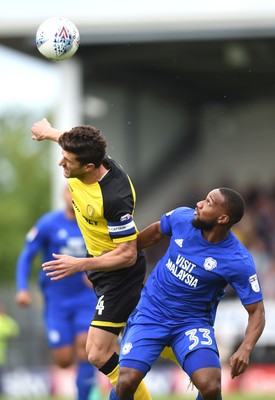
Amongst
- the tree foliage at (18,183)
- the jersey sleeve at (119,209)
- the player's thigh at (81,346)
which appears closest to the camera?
the jersey sleeve at (119,209)

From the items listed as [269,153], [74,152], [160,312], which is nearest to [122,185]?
[74,152]

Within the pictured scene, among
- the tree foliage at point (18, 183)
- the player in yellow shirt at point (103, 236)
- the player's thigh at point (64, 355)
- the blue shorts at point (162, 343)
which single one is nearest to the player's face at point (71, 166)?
the player in yellow shirt at point (103, 236)

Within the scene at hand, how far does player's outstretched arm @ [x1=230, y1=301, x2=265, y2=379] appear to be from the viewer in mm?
7812

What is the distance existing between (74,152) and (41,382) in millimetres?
9435

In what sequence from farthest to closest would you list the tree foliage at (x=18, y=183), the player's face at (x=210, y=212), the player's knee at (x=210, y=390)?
the tree foliage at (x=18, y=183) < the player's face at (x=210, y=212) < the player's knee at (x=210, y=390)

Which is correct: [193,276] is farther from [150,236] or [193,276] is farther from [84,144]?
[84,144]

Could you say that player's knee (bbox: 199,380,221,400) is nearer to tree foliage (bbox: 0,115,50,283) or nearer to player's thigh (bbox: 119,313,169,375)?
player's thigh (bbox: 119,313,169,375)

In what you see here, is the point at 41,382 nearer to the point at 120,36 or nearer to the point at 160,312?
the point at 120,36

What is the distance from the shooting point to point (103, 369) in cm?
855

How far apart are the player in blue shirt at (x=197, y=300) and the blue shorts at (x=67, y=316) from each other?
11.3ft

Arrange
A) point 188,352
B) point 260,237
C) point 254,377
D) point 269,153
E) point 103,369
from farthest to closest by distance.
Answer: point 269,153 < point 260,237 < point 254,377 < point 103,369 < point 188,352

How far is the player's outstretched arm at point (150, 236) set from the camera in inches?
328

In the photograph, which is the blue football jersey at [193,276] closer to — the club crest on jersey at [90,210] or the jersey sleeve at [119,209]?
the jersey sleeve at [119,209]

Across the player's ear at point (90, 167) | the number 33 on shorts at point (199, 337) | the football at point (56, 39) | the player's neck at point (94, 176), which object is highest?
the football at point (56, 39)
